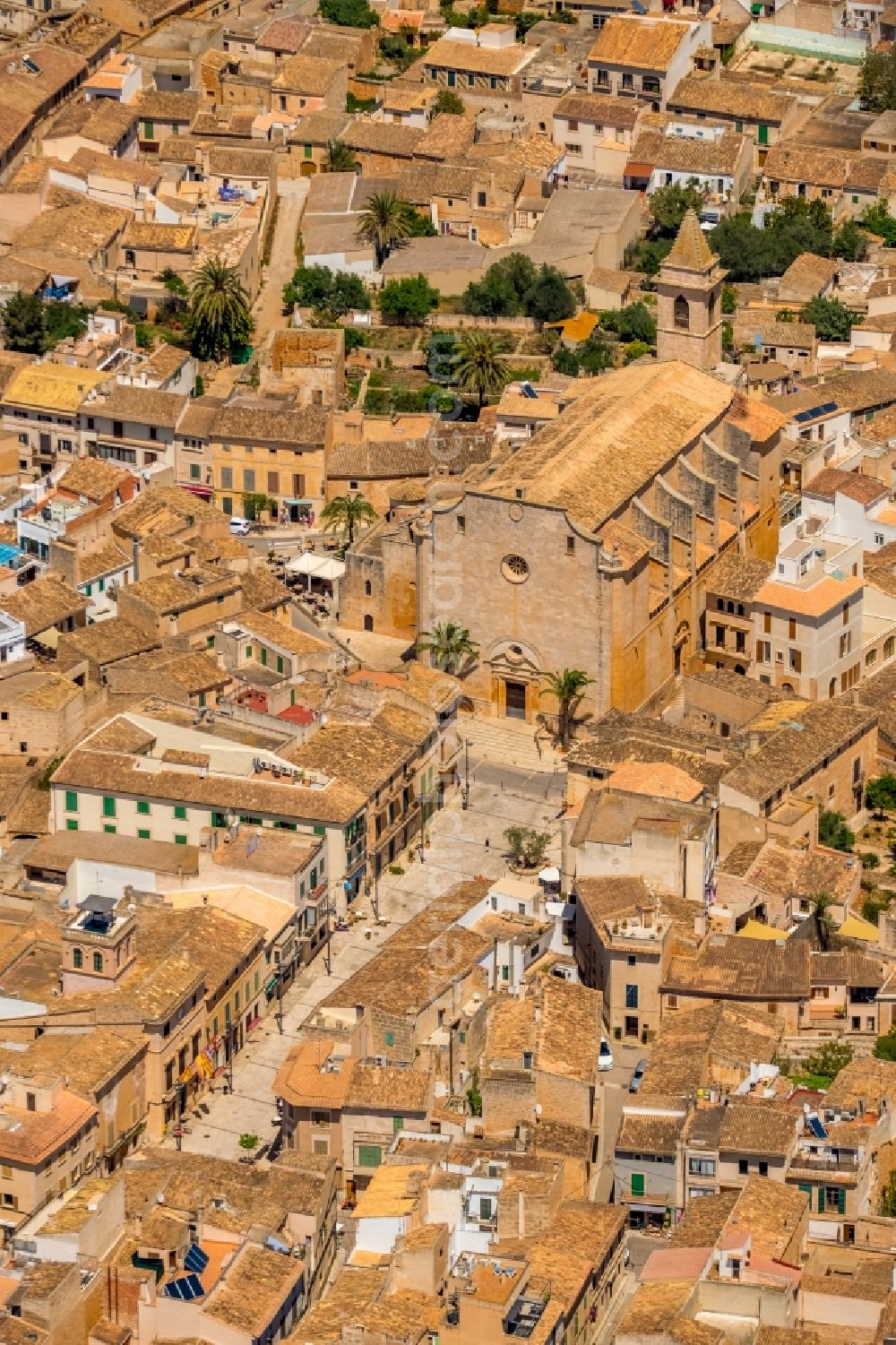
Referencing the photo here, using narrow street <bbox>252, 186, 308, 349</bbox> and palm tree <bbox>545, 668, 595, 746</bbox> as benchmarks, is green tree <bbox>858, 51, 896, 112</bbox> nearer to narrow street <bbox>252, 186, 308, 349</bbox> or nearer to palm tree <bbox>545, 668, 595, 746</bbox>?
narrow street <bbox>252, 186, 308, 349</bbox>

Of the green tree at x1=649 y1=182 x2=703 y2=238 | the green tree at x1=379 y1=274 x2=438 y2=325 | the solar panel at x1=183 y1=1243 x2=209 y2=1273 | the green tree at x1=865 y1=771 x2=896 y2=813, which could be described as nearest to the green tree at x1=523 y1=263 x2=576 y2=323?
the green tree at x1=379 y1=274 x2=438 y2=325

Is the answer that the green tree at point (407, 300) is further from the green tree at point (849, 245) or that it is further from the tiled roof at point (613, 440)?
the green tree at point (849, 245)

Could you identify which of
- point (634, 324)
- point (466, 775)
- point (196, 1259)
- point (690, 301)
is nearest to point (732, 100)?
point (634, 324)

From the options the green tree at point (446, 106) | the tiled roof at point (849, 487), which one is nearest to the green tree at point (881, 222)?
the green tree at point (446, 106)

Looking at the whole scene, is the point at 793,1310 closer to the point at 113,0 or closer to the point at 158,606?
the point at 158,606

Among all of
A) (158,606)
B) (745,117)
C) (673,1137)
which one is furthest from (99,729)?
(745,117)

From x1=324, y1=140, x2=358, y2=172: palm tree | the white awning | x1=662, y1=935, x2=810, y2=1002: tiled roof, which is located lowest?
x1=662, y1=935, x2=810, y2=1002: tiled roof

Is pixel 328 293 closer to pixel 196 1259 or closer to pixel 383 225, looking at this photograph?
pixel 383 225
